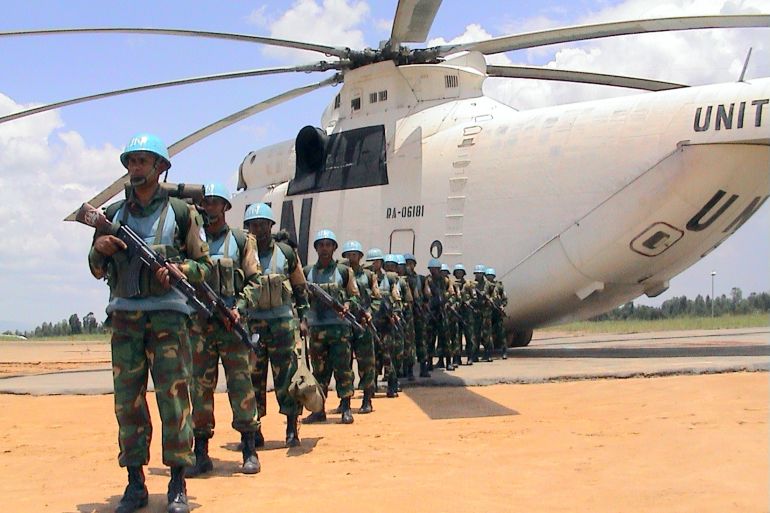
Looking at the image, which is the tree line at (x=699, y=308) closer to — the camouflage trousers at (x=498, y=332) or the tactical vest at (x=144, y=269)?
the camouflage trousers at (x=498, y=332)

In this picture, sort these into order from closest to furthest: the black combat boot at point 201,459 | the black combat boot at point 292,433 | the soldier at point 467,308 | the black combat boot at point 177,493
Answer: the black combat boot at point 177,493
the black combat boot at point 201,459
the black combat boot at point 292,433
the soldier at point 467,308

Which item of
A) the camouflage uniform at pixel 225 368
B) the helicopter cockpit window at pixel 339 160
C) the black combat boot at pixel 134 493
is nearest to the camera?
the black combat boot at pixel 134 493

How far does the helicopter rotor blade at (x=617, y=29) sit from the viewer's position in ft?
36.6

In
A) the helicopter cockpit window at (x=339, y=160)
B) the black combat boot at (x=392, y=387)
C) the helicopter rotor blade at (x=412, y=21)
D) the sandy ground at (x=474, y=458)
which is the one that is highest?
the helicopter rotor blade at (x=412, y=21)

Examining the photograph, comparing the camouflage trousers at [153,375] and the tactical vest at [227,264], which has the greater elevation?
the tactical vest at [227,264]

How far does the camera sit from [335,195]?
54.9 ft

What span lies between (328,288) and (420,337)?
4235 millimetres

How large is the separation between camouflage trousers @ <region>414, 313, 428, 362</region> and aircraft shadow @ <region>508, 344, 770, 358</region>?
3.80 metres

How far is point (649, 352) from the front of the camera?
14.5 metres

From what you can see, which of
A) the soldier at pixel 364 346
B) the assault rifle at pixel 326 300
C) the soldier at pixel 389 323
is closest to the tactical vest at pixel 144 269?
the assault rifle at pixel 326 300

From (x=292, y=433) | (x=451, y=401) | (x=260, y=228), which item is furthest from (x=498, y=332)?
(x=260, y=228)

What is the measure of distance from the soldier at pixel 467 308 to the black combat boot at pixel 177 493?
923 centimetres

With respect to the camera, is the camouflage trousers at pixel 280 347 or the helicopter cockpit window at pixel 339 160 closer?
the camouflage trousers at pixel 280 347

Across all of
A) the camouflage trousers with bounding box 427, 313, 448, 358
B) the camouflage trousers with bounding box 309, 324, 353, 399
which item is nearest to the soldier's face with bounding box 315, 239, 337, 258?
the camouflage trousers with bounding box 309, 324, 353, 399
